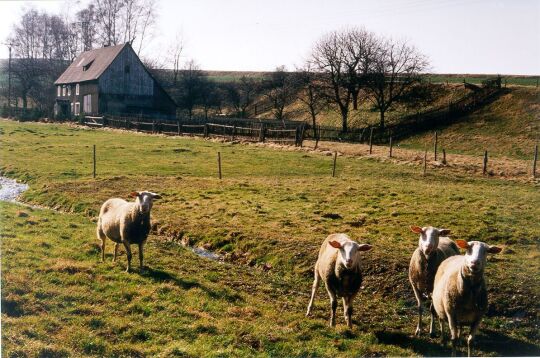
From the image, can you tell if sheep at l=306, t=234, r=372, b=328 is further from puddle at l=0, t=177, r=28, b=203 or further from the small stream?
puddle at l=0, t=177, r=28, b=203

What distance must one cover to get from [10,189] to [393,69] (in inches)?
1795

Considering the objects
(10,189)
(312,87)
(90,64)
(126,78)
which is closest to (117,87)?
(126,78)

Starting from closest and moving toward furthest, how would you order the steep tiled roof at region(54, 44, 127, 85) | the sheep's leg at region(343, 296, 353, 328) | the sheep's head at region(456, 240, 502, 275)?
1. the sheep's head at region(456, 240, 502, 275)
2. the sheep's leg at region(343, 296, 353, 328)
3. the steep tiled roof at region(54, 44, 127, 85)

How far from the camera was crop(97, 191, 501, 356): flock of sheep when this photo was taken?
829 centimetres

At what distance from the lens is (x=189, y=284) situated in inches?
460

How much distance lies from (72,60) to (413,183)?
7264cm

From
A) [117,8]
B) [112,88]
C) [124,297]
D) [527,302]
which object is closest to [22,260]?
[124,297]

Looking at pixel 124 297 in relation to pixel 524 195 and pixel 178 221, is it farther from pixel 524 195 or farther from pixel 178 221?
pixel 524 195

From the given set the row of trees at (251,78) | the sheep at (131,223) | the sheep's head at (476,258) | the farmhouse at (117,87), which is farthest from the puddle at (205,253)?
the farmhouse at (117,87)

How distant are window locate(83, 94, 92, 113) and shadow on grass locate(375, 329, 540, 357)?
6468 centimetres

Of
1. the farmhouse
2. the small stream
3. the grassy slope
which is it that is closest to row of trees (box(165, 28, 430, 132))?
the grassy slope

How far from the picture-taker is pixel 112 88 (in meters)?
65.7

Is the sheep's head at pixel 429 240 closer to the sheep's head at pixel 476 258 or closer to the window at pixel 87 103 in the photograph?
the sheep's head at pixel 476 258

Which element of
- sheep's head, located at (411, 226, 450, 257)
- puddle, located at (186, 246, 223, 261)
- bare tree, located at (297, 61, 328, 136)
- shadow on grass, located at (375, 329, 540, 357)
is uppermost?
bare tree, located at (297, 61, 328, 136)
